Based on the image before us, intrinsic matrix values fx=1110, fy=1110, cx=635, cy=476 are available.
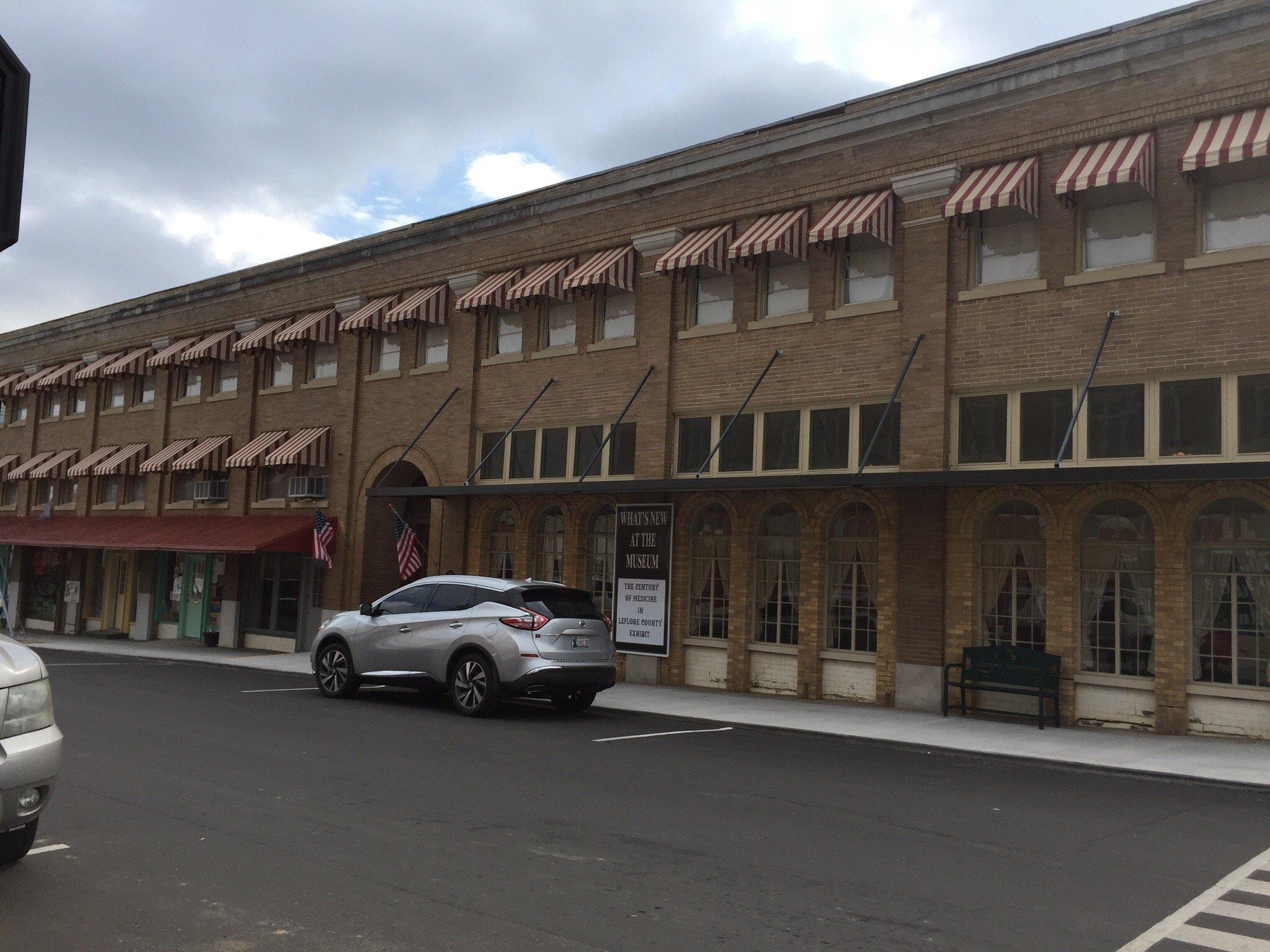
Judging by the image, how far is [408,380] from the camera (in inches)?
948

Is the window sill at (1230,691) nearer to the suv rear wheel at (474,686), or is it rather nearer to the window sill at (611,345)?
the suv rear wheel at (474,686)

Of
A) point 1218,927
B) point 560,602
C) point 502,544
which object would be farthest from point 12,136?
point 502,544

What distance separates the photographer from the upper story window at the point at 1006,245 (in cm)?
1566

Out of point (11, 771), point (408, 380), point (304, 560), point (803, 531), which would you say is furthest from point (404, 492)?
point (11, 771)

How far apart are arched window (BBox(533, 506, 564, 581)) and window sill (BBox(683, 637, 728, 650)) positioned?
126 inches

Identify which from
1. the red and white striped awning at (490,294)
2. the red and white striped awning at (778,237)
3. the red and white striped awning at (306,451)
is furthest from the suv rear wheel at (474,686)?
the red and white striped awning at (306,451)

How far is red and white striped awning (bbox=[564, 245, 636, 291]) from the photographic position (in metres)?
19.7

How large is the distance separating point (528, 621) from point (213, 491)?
17756mm

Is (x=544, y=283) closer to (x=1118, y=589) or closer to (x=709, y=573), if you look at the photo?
(x=709, y=573)

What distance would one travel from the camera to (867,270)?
17.3 metres

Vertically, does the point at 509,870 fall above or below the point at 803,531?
below

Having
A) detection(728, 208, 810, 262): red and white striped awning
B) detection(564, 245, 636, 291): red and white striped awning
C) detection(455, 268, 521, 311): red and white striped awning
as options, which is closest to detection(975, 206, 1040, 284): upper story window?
detection(728, 208, 810, 262): red and white striped awning

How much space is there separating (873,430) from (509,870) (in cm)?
1169

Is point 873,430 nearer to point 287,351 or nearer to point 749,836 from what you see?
point 749,836
